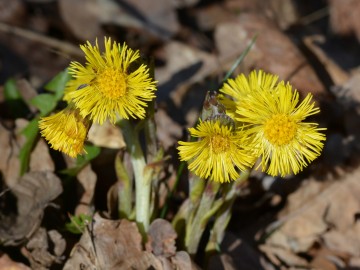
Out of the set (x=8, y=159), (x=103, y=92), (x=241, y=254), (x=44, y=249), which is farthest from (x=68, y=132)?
(x=241, y=254)

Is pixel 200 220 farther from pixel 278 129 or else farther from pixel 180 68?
pixel 180 68

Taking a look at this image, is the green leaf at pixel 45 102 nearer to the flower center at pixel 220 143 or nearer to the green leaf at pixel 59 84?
the green leaf at pixel 59 84

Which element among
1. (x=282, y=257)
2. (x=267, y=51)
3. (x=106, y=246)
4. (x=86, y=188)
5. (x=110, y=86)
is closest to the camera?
(x=110, y=86)

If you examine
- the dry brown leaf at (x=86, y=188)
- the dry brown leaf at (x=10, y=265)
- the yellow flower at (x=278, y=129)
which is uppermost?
the yellow flower at (x=278, y=129)

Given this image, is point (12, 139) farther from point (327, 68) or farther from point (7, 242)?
point (327, 68)

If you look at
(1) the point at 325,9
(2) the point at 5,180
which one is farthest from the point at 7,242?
(1) the point at 325,9

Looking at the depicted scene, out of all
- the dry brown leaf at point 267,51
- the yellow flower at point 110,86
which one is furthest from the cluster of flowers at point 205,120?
the dry brown leaf at point 267,51
